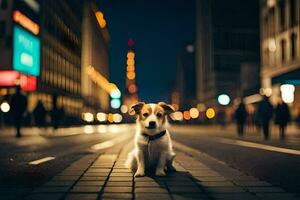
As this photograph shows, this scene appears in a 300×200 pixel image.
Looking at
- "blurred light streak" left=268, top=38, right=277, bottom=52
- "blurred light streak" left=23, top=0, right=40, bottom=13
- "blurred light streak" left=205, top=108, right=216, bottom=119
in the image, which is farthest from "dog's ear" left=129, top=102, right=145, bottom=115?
"blurred light streak" left=205, top=108, right=216, bottom=119

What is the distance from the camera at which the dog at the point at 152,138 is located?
6469mm

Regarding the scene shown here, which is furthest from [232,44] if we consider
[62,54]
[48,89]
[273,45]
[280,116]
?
[280,116]

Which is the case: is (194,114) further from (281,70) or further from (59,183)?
(59,183)

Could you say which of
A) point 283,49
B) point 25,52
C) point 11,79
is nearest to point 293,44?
point 283,49

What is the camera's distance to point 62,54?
88.3 m

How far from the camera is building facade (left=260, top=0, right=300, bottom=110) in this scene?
43.8 metres

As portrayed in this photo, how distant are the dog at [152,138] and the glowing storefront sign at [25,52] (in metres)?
53.0

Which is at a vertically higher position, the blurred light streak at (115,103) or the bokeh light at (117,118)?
the blurred light streak at (115,103)

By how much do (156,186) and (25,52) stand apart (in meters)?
56.9

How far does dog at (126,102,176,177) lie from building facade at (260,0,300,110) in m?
33.3

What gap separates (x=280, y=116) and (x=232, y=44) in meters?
88.7

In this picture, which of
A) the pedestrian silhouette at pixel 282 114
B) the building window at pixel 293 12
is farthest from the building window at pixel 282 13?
the pedestrian silhouette at pixel 282 114

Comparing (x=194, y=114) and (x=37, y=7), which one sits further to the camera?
(x=194, y=114)

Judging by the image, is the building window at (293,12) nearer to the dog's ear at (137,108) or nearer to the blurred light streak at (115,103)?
the dog's ear at (137,108)
